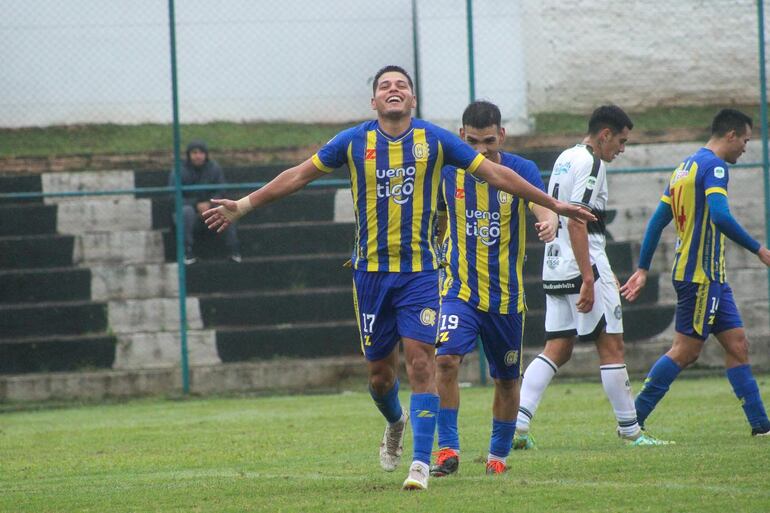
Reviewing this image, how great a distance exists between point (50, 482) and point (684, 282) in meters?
4.47

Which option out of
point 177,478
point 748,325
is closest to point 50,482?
point 177,478

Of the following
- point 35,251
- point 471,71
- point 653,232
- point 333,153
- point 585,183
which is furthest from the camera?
point 35,251

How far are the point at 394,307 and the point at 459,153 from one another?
894mm

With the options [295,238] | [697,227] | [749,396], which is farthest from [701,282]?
[295,238]

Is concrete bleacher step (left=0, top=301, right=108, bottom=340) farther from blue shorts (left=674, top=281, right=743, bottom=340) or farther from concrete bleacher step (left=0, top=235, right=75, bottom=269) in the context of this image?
blue shorts (left=674, top=281, right=743, bottom=340)

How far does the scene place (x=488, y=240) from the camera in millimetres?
7496

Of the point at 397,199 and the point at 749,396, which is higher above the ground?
the point at 397,199

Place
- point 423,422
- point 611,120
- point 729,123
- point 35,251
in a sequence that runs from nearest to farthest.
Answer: point 423,422, point 611,120, point 729,123, point 35,251

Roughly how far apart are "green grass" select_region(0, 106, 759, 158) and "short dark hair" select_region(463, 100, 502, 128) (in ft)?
30.2

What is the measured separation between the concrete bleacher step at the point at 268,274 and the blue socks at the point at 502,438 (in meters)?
8.10

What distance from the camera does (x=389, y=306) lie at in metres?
6.81

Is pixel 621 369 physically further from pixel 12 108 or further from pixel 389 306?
pixel 12 108

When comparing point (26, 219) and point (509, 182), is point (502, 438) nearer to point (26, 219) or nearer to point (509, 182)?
point (509, 182)

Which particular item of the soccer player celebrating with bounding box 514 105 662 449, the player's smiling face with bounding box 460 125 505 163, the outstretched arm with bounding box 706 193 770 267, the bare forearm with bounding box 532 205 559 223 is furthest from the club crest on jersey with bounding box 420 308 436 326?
the outstretched arm with bounding box 706 193 770 267
